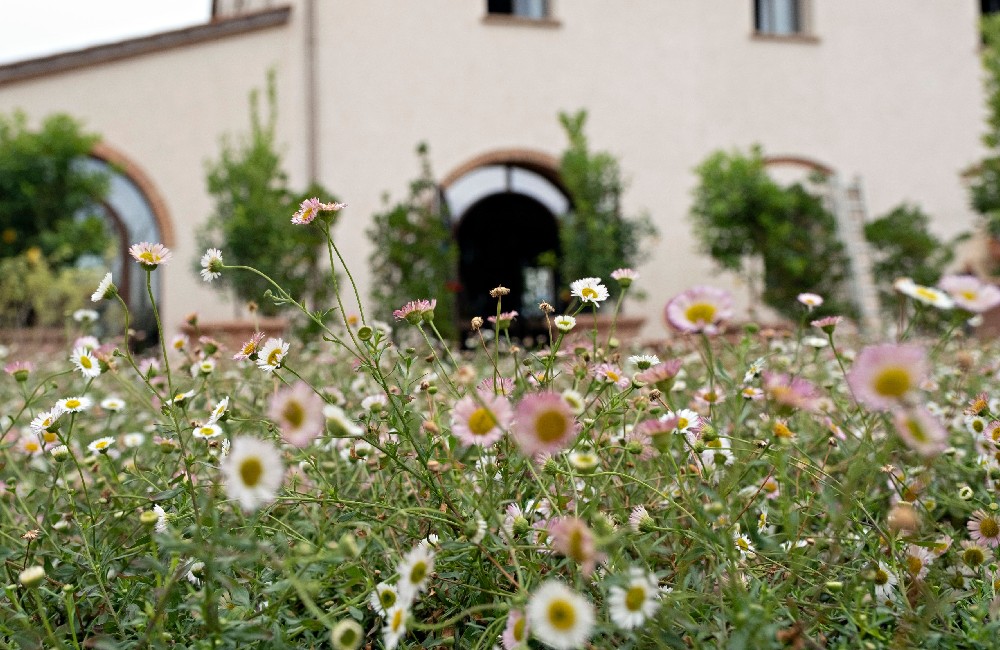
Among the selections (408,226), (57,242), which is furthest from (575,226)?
(57,242)

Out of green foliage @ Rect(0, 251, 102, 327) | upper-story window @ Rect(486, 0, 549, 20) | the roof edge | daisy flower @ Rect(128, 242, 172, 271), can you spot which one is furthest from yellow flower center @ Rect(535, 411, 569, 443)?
upper-story window @ Rect(486, 0, 549, 20)

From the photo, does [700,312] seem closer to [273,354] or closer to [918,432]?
[918,432]

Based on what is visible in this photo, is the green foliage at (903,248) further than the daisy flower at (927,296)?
Yes

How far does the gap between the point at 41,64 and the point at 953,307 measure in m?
8.07

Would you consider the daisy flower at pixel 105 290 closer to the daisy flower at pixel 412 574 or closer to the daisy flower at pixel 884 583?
the daisy flower at pixel 412 574

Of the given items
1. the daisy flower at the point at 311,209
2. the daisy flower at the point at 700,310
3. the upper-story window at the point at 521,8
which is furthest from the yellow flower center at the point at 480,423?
the upper-story window at the point at 521,8

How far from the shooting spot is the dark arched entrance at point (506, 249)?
320 inches

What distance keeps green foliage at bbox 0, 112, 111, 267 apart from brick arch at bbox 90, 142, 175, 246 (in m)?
0.46

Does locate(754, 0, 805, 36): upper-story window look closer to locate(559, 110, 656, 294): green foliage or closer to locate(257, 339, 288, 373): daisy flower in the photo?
locate(559, 110, 656, 294): green foliage

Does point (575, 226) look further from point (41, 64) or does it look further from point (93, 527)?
point (93, 527)

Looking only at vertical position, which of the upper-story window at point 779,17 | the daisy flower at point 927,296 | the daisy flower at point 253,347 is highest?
the upper-story window at point 779,17

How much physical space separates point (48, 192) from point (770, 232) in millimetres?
6153

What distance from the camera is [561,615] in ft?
1.83

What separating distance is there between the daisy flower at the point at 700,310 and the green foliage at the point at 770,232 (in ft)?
19.9
